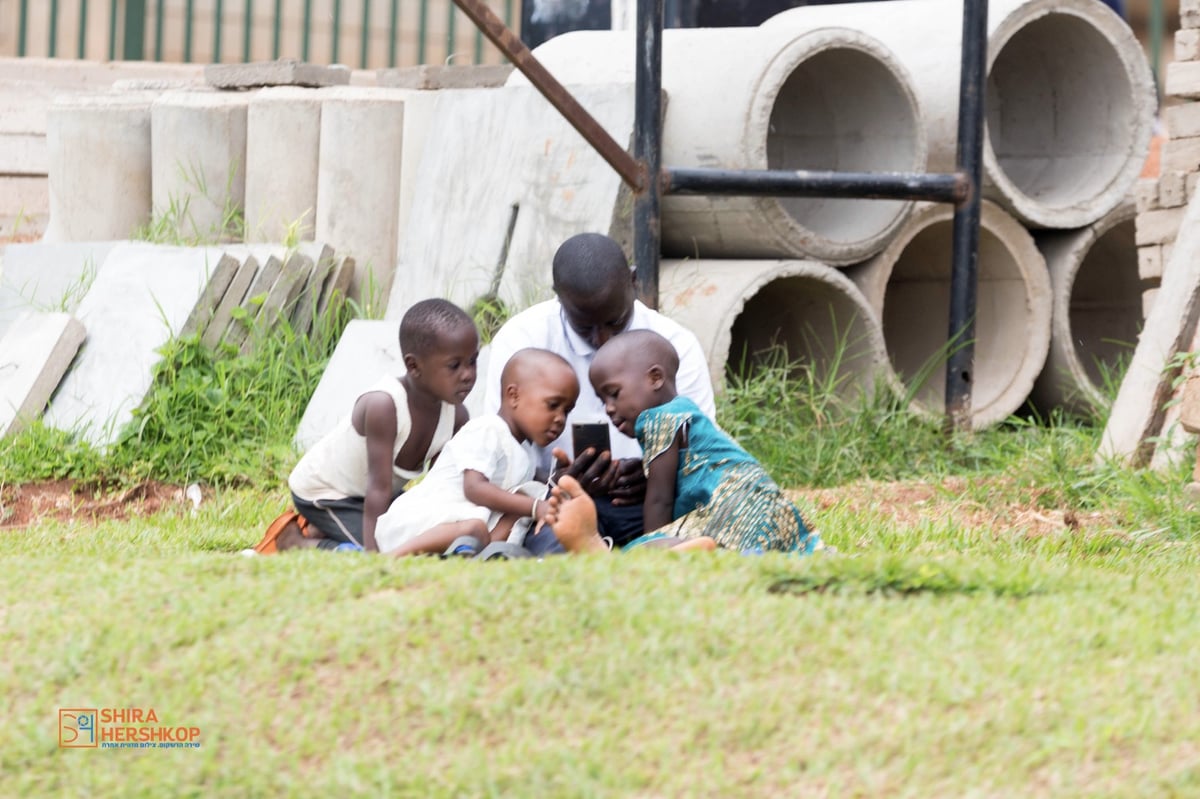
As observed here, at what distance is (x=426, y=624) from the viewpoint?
267cm

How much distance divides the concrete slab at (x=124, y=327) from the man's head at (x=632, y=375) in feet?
8.70

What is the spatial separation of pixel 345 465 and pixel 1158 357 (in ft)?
10.2

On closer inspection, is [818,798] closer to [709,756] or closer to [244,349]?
[709,756]

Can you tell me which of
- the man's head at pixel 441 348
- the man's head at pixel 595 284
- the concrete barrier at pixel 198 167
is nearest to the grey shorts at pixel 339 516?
the man's head at pixel 441 348

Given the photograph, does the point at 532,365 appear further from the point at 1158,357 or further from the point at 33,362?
the point at 33,362

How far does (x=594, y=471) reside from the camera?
406cm

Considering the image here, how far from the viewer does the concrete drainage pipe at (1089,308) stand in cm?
709

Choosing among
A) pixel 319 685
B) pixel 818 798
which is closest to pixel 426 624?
pixel 319 685

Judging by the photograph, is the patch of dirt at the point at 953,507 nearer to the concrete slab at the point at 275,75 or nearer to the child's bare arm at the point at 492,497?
the child's bare arm at the point at 492,497

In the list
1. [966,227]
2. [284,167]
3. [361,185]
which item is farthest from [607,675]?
[284,167]

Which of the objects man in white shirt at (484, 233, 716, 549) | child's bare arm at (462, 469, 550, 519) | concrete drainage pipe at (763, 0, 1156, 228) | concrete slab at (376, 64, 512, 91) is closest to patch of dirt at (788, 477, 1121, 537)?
man in white shirt at (484, 233, 716, 549)

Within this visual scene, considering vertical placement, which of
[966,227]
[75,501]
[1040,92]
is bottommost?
[75,501]

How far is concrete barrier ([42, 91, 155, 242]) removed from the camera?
769 centimetres

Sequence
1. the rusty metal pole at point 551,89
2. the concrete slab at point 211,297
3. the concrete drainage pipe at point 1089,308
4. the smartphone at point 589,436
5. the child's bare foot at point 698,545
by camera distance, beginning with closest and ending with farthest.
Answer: the child's bare foot at point 698,545 < the smartphone at point 589,436 < the rusty metal pole at point 551,89 < the concrete slab at point 211,297 < the concrete drainage pipe at point 1089,308
